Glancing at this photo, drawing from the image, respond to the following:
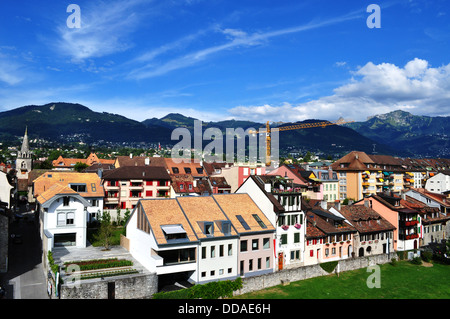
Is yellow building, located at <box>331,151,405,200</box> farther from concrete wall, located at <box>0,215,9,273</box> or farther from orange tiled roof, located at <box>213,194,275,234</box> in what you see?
concrete wall, located at <box>0,215,9,273</box>

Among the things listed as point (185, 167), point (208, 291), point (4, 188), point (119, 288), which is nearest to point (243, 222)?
point (208, 291)

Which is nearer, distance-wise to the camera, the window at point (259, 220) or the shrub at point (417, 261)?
the window at point (259, 220)

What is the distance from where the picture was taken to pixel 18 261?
45688 mm

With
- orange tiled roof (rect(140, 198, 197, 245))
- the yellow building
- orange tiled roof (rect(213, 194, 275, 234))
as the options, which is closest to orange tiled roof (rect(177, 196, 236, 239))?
orange tiled roof (rect(140, 198, 197, 245))

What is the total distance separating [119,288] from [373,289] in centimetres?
3300

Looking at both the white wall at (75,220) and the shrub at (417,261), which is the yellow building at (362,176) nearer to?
the shrub at (417,261)

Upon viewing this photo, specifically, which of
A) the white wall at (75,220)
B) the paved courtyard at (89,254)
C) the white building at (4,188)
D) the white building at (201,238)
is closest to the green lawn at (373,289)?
the white building at (201,238)

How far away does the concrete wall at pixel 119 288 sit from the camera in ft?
104

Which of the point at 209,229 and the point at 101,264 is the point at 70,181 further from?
the point at 209,229

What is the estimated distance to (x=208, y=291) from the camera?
1464 inches

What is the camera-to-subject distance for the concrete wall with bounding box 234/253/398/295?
40.7m

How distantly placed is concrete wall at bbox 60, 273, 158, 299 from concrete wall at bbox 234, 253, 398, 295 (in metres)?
10.3

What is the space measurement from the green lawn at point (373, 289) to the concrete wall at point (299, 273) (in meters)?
0.70

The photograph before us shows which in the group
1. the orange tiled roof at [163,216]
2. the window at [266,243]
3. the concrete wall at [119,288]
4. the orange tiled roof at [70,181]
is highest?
the orange tiled roof at [70,181]
